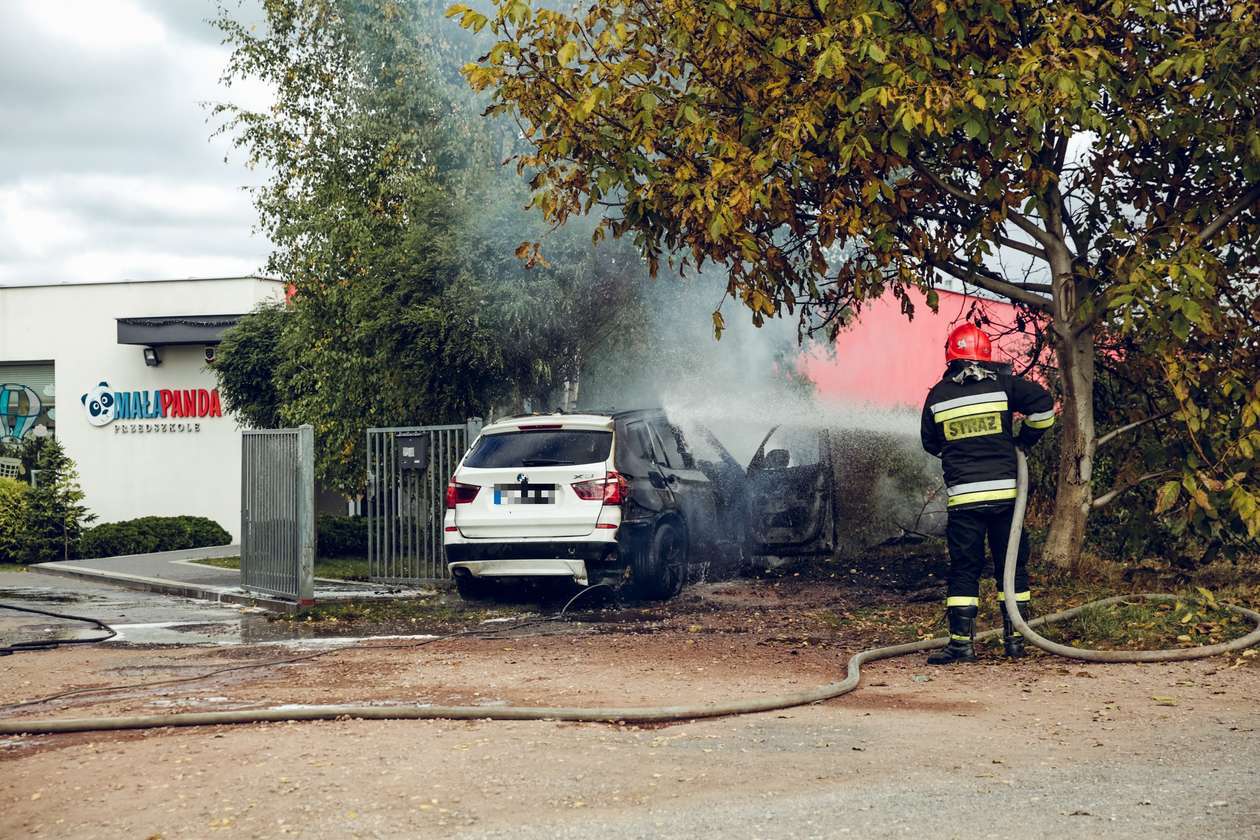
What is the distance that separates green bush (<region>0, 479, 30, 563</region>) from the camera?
2245 centimetres

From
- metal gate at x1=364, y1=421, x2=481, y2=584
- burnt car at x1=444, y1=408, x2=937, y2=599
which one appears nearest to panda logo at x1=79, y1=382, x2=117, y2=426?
metal gate at x1=364, y1=421, x2=481, y2=584

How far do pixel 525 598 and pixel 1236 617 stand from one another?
6183 millimetres

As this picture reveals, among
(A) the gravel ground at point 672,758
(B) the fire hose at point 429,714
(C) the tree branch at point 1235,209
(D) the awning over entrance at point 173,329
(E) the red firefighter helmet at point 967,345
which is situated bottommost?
(A) the gravel ground at point 672,758

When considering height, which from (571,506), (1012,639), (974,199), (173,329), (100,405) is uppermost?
(173,329)

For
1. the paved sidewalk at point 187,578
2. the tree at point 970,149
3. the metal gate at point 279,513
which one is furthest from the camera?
the paved sidewalk at point 187,578

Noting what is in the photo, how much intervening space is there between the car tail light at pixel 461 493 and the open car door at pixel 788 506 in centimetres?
300

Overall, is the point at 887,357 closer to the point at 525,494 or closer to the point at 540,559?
the point at 525,494

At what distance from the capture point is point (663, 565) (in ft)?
39.1

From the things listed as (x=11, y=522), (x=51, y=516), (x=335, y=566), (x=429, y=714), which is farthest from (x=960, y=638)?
(x=11, y=522)

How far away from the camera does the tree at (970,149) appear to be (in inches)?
358

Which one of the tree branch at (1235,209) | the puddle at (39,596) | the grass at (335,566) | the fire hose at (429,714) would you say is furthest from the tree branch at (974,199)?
the puddle at (39,596)

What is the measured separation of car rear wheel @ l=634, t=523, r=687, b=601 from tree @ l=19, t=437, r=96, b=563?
1415cm

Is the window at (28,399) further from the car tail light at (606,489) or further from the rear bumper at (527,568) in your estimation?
the car tail light at (606,489)

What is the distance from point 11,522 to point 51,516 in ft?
2.17
